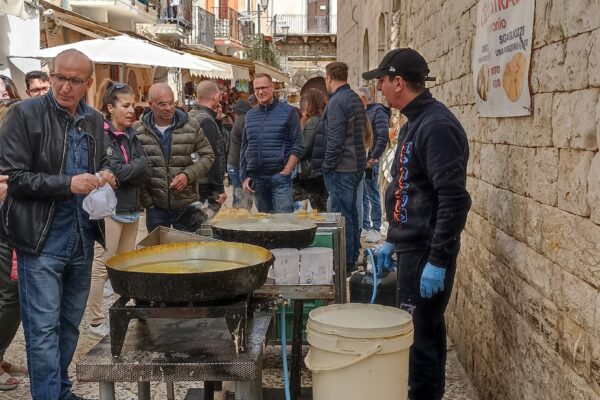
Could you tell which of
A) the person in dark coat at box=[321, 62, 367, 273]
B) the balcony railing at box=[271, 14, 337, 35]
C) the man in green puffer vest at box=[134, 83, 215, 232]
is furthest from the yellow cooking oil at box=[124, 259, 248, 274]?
the balcony railing at box=[271, 14, 337, 35]

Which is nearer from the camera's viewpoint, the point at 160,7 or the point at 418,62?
the point at 418,62

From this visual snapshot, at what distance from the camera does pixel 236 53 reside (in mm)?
36719

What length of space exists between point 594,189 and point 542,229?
0.64 m

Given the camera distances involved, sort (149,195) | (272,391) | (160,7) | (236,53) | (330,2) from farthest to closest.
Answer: (330,2) → (236,53) → (160,7) → (149,195) → (272,391)

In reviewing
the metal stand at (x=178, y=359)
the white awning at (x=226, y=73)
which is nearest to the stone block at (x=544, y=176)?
the metal stand at (x=178, y=359)

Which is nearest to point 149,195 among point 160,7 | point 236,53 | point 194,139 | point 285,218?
point 194,139

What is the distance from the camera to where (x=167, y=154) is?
17.8 ft

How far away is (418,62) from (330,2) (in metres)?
53.9

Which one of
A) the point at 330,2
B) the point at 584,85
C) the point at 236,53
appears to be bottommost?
the point at 584,85

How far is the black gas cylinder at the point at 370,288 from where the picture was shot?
4.94 meters

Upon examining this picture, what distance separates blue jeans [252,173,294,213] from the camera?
689 centimetres

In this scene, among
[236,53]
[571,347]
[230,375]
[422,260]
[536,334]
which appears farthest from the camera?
[236,53]

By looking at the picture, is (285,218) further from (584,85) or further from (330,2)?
(330,2)

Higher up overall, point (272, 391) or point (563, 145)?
point (563, 145)
